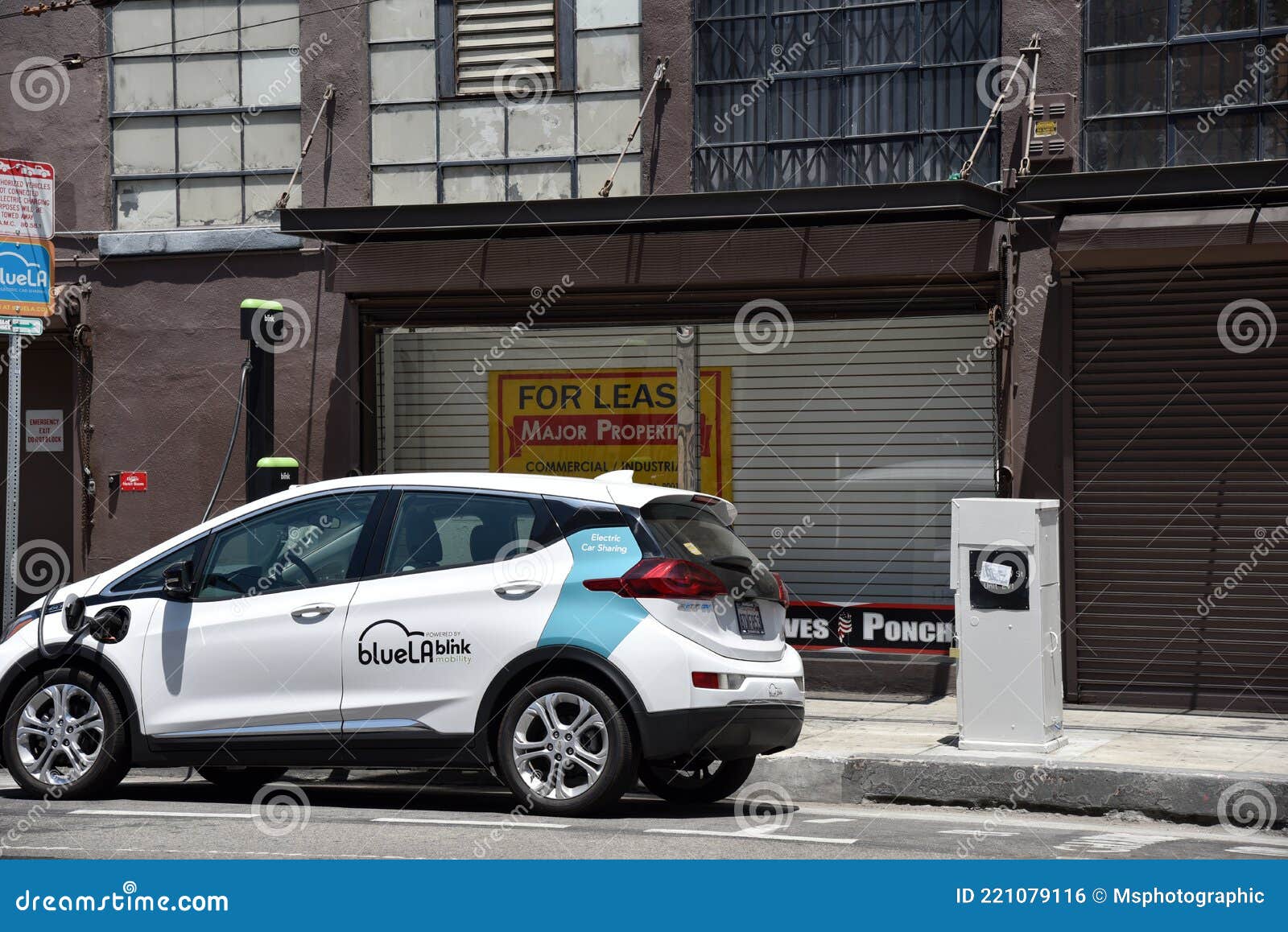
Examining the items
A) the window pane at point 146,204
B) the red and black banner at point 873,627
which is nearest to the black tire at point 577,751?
the red and black banner at point 873,627

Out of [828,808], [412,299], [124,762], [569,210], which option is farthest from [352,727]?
[412,299]

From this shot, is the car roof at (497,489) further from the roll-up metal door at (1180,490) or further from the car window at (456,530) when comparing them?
the roll-up metal door at (1180,490)

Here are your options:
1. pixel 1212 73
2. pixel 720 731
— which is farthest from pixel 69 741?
pixel 1212 73

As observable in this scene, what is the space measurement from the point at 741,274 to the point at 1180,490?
12.5 feet

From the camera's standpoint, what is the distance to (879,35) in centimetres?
1304

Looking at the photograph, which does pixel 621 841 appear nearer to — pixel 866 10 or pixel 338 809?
pixel 338 809

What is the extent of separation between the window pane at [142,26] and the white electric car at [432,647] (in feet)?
25.0

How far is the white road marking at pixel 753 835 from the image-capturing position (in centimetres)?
750

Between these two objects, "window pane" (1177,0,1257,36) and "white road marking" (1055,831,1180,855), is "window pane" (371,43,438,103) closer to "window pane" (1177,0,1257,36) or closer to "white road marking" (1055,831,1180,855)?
"window pane" (1177,0,1257,36)

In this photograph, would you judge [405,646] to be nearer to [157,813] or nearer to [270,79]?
[157,813]

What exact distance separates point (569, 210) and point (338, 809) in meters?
5.81

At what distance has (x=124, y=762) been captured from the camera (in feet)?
28.1

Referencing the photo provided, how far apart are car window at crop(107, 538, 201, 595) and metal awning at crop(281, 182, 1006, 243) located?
4778mm

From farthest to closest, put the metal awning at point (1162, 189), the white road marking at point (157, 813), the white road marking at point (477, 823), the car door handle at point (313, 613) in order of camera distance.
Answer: the metal awning at point (1162, 189), the car door handle at point (313, 613), the white road marking at point (157, 813), the white road marking at point (477, 823)
